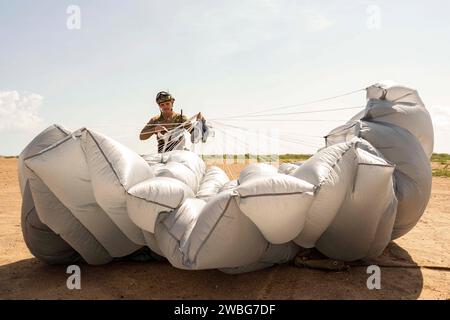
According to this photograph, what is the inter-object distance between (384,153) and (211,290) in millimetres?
1475

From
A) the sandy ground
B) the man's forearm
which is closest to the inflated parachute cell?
the sandy ground

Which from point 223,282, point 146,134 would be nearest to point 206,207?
point 223,282

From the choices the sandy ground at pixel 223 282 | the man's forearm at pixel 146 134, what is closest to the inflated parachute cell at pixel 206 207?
the sandy ground at pixel 223 282

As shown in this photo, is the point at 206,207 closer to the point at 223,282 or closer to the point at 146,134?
the point at 223,282

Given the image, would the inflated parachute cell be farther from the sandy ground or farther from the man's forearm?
the man's forearm

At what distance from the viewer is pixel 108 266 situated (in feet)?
8.32

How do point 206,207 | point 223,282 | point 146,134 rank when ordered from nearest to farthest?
1. point 206,207
2. point 223,282
3. point 146,134

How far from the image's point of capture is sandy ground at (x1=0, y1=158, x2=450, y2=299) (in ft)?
6.86

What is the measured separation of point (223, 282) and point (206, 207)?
50 centimetres

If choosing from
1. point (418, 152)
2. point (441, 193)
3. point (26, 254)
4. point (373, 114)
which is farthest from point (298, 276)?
point (441, 193)

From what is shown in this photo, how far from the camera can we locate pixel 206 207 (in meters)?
2.02

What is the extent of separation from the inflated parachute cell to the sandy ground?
0.10 meters

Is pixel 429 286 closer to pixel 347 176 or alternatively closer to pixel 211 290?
pixel 347 176

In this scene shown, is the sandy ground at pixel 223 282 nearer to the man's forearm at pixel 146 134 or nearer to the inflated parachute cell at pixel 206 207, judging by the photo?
the inflated parachute cell at pixel 206 207
